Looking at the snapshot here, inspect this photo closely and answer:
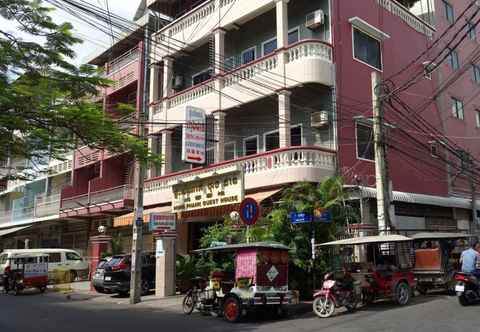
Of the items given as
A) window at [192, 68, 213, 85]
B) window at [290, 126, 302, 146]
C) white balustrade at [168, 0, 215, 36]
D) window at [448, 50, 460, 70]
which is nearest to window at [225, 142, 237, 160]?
window at [290, 126, 302, 146]

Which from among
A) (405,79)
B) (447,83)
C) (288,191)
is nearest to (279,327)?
(288,191)

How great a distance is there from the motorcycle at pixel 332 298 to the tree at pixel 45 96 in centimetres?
566

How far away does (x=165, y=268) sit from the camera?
1792 centimetres

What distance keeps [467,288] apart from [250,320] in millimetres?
5154

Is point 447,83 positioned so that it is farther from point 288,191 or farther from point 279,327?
point 279,327

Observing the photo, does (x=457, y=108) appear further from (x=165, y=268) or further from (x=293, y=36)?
(x=165, y=268)

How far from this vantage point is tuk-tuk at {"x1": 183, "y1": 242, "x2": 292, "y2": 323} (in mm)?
11898

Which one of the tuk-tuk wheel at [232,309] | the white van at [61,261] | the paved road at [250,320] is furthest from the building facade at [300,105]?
the tuk-tuk wheel at [232,309]

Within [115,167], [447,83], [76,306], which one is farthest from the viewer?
[115,167]

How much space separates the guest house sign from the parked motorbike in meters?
7.74

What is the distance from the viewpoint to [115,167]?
29.5 meters

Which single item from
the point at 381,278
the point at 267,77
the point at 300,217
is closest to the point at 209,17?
the point at 267,77

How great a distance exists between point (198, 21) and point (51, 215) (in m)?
A: 16.7

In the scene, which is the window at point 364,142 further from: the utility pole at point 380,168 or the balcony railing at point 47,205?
the balcony railing at point 47,205
